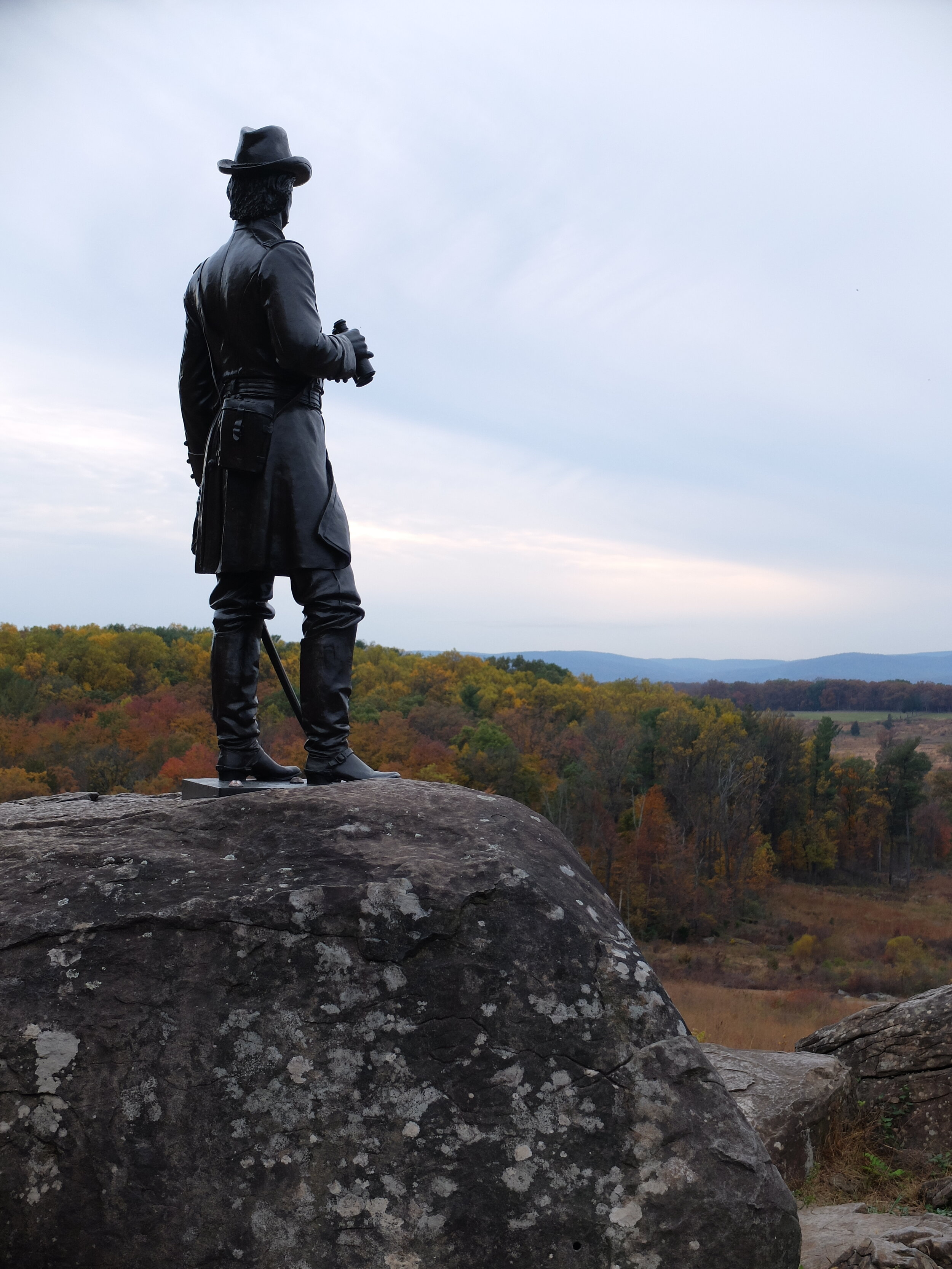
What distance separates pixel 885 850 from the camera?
5547 centimetres

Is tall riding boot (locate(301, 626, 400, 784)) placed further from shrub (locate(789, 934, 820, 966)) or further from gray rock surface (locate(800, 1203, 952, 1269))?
shrub (locate(789, 934, 820, 966))

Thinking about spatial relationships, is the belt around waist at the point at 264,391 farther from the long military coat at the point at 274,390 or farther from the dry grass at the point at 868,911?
the dry grass at the point at 868,911

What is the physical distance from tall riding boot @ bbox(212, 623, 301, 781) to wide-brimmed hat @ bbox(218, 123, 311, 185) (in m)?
2.25

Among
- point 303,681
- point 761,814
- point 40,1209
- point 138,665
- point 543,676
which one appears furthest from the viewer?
point 543,676

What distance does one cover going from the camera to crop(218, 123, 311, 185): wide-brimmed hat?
15.6ft

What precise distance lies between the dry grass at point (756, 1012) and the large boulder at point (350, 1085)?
17.4m

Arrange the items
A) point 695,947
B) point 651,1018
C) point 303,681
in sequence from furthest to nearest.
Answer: point 695,947, point 303,681, point 651,1018

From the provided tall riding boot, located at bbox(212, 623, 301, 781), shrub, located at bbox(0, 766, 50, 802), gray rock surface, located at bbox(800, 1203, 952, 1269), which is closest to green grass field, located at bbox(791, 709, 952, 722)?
shrub, located at bbox(0, 766, 50, 802)

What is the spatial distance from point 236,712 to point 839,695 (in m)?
82.4

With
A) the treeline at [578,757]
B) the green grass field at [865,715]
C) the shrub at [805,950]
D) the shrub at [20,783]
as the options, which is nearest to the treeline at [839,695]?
the green grass field at [865,715]

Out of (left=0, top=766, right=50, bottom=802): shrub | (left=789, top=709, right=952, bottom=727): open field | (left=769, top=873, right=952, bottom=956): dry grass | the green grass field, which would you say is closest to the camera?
(left=0, top=766, right=50, bottom=802): shrub

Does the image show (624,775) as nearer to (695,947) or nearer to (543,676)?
(695,947)

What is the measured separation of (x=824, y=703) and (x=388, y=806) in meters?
82.2

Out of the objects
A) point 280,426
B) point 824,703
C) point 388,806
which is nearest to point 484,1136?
point 388,806
